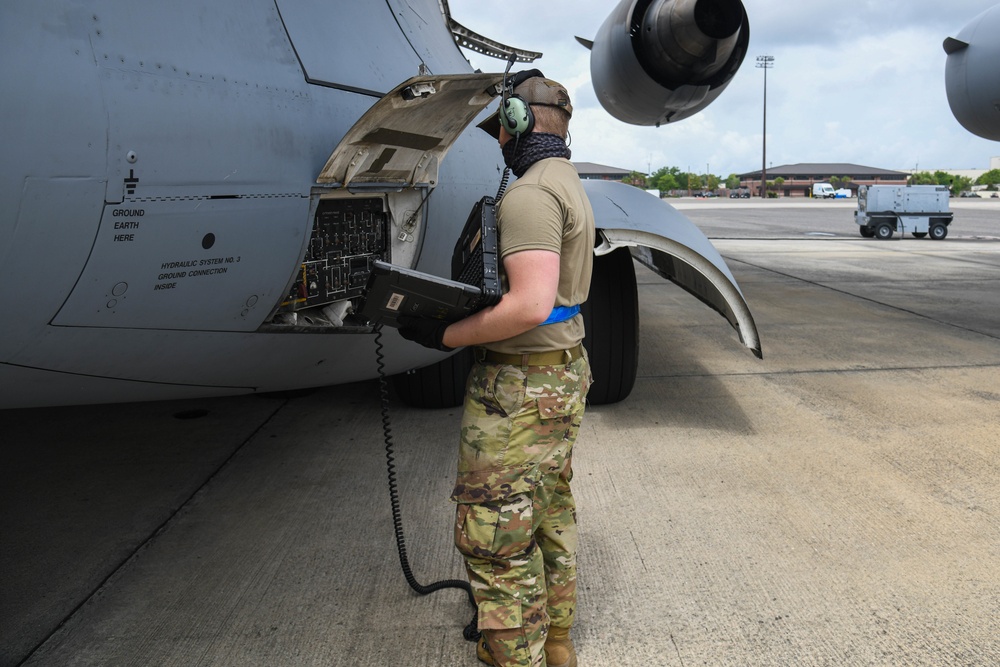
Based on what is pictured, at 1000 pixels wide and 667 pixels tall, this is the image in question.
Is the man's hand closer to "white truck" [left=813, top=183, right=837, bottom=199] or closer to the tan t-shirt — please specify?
the tan t-shirt

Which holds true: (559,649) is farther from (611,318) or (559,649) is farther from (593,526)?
(611,318)

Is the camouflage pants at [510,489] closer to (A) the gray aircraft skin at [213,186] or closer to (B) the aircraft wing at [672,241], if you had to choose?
(A) the gray aircraft skin at [213,186]

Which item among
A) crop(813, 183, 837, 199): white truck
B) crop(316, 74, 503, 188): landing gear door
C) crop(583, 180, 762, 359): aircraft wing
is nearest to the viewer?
crop(316, 74, 503, 188): landing gear door

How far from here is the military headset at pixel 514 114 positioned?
2484mm

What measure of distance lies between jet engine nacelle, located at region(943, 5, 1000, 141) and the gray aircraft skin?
564cm

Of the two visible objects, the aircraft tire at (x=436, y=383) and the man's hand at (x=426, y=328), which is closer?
the man's hand at (x=426, y=328)

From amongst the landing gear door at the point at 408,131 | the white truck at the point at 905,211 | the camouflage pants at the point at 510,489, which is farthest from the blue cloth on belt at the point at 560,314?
the white truck at the point at 905,211

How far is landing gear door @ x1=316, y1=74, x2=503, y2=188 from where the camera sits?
2855 mm

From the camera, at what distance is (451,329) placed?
247 centimetres

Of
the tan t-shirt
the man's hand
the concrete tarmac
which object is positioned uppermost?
the tan t-shirt

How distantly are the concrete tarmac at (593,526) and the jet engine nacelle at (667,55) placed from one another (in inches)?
88.0

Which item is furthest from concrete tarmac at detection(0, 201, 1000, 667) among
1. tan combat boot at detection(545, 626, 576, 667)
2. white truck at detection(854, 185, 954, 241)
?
white truck at detection(854, 185, 954, 241)

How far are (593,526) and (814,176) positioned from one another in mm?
137759

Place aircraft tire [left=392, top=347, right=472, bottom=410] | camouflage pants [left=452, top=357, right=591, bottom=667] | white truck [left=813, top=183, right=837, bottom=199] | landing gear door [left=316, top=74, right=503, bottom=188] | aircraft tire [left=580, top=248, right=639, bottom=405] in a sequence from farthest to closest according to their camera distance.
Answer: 1. white truck [left=813, top=183, right=837, bottom=199]
2. aircraft tire [left=580, top=248, right=639, bottom=405]
3. aircraft tire [left=392, top=347, right=472, bottom=410]
4. landing gear door [left=316, top=74, right=503, bottom=188]
5. camouflage pants [left=452, top=357, right=591, bottom=667]
